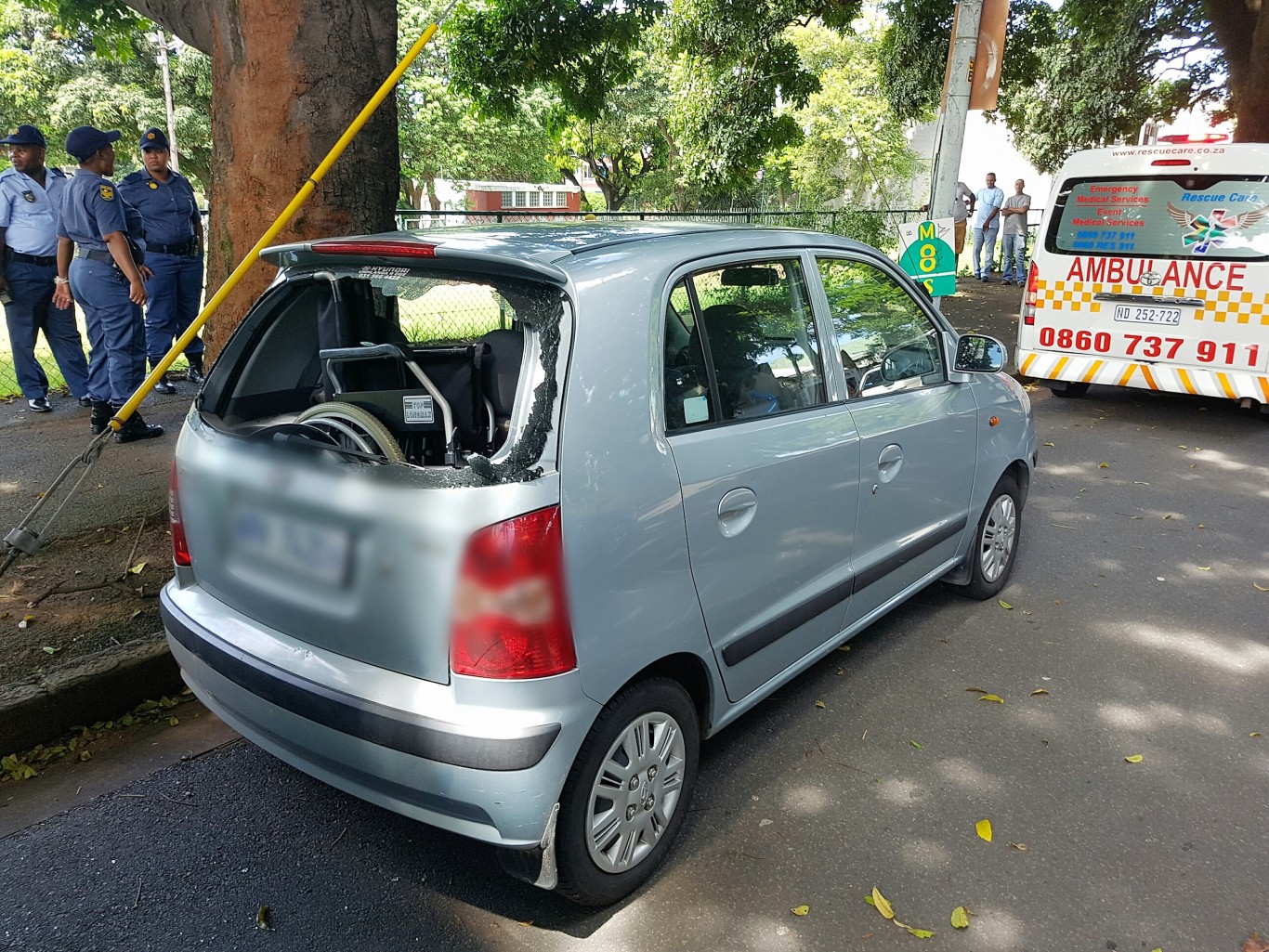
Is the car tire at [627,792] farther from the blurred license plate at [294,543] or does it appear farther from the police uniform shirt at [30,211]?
the police uniform shirt at [30,211]

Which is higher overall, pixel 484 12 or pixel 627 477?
pixel 484 12

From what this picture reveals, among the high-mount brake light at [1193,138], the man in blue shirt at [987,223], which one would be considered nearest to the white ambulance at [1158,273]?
the high-mount brake light at [1193,138]

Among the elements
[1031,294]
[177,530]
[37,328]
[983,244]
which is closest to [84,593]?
[177,530]

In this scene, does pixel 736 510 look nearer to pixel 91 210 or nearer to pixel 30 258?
pixel 91 210

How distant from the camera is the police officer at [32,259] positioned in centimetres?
694

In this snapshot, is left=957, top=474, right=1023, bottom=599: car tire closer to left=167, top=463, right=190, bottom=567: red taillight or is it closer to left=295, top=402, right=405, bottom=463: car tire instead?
left=295, top=402, right=405, bottom=463: car tire

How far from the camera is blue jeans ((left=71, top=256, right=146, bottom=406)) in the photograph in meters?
6.38

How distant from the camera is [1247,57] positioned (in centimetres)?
1504

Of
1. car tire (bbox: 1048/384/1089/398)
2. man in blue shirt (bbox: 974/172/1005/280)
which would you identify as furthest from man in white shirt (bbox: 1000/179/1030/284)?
car tire (bbox: 1048/384/1089/398)

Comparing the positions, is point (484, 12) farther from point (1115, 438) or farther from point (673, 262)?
point (673, 262)

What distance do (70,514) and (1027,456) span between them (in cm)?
497

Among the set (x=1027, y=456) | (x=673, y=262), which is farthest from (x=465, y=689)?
(x=1027, y=456)

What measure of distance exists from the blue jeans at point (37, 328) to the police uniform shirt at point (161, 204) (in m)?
0.78

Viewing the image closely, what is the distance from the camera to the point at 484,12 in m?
10.3
